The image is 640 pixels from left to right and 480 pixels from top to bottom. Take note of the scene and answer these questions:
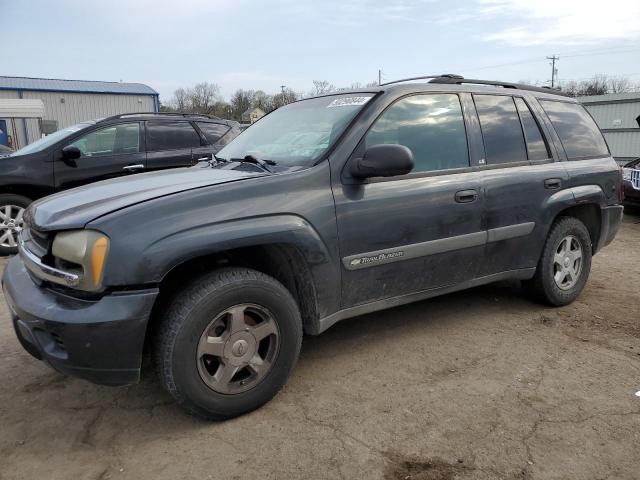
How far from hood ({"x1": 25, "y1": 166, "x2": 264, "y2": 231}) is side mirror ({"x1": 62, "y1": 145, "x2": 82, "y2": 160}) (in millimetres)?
3768

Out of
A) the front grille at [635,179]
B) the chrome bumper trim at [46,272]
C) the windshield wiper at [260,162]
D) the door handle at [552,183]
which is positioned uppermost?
the windshield wiper at [260,162]

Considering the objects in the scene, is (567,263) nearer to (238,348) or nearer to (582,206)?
(582,206)

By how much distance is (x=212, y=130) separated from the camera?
764cm

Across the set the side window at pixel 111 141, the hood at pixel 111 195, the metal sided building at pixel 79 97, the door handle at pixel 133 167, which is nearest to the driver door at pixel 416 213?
the hood at pixel 111 195

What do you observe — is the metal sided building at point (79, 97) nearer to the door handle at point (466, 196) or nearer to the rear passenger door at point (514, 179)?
the rear passenger door at point (514, 179)

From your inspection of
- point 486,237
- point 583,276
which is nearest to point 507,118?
point 486,237

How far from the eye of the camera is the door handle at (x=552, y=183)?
4.01 meters

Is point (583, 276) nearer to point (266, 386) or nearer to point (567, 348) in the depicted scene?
point (567, 348)

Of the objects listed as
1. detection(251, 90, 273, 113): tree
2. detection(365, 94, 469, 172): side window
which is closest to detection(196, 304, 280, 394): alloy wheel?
detection(365, 94, 469, 172): side window

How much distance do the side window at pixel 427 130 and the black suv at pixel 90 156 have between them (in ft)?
14.6

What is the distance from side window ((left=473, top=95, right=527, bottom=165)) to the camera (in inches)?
148

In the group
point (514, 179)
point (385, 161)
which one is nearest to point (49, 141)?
point (385, 161)

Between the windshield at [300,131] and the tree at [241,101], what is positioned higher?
the tree at [241,101]

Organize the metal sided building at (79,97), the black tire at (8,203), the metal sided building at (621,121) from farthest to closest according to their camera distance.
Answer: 1. the metal sided building at (79,97)
2. the metal sided building at (621,121)
3. the black tire at (8,203)
